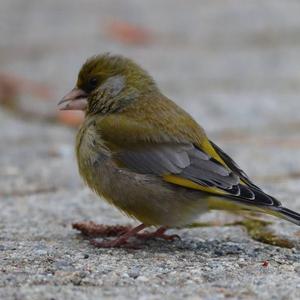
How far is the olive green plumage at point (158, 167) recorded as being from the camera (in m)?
4.62

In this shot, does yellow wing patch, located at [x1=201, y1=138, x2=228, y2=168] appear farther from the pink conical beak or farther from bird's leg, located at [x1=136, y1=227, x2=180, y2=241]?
the pink conical beak

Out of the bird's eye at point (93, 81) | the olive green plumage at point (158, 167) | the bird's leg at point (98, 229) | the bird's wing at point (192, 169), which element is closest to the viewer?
the bird's wing at point (192, 169)

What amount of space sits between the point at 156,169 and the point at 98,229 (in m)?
0.56

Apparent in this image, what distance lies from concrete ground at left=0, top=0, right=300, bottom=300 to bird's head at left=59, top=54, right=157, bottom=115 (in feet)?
2.50

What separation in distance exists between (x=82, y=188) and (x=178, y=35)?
507 cm

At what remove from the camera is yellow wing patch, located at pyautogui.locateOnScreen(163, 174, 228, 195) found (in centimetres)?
459

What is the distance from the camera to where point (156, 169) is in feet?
15.8

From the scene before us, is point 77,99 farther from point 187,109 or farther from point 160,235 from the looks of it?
point 187,109

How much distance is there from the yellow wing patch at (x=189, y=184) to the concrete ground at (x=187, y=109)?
13.2 inches

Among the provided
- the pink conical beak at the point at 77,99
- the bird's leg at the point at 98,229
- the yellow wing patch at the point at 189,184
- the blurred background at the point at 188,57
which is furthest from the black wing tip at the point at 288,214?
the blurred background at the point at 188,57

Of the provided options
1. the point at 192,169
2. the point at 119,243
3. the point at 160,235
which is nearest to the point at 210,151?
the point at 192,169

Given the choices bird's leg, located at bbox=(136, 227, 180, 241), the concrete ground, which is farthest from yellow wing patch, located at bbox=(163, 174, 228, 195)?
bird's leg, located at bbox=(136, 227, 180, 241)

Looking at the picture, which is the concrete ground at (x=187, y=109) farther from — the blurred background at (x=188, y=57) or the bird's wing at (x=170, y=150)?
the bird's wing at (x=170, y=150)

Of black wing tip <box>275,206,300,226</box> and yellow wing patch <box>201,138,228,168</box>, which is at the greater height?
yellow wing patch <box>201,138,228,168</box>
